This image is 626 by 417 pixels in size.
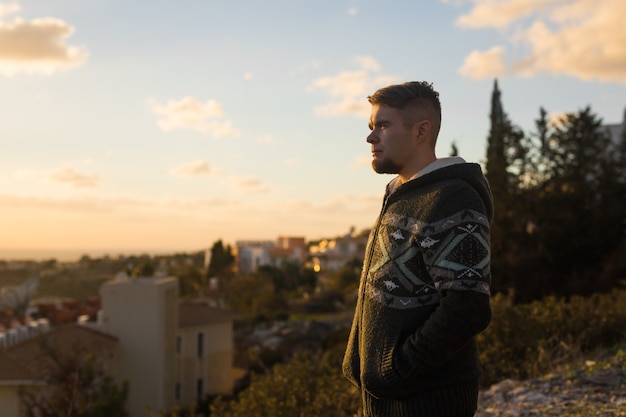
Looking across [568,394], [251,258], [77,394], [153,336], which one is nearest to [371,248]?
[568,394]

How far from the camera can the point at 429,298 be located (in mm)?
2305

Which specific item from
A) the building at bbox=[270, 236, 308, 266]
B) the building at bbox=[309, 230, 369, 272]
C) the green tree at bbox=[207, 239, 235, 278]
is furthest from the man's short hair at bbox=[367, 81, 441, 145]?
the building at bbox=[309, 230, 369, 272]

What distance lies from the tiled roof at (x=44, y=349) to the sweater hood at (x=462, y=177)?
14.2m

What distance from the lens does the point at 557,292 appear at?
2036 centimetres

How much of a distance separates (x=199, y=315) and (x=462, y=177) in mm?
21995

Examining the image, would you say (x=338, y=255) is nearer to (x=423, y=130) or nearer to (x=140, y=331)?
(x=140, y=331)

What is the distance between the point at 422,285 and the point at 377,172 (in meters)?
0.49

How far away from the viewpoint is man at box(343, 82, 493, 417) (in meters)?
2.20

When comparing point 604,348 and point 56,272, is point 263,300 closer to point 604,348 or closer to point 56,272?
point 604,348

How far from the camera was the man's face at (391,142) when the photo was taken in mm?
2477

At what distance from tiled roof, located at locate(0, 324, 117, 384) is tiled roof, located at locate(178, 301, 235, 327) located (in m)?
3.70

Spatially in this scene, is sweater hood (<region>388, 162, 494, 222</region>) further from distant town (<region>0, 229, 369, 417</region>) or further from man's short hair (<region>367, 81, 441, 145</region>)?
distant town (<region>0, 229, 369, 417</region>)

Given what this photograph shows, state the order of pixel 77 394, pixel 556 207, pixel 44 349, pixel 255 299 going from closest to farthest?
pixel 77 394, pixel 44 349, pixel 556 207, pixel 255 299

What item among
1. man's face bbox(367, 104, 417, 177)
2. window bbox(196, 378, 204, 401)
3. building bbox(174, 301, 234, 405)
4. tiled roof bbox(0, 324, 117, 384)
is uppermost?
man's face bbox(367, 104, 417, 177)
